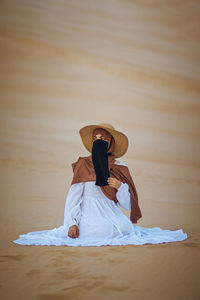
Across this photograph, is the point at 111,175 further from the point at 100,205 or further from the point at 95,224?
the point at 95,224

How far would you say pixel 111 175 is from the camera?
4.08 metres

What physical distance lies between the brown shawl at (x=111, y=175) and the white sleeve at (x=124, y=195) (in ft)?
0.24

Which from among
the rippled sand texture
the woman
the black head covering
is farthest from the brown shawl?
the rippled sand texture

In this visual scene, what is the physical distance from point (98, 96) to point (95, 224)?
11167mm

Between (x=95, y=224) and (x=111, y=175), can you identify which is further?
(x=111, y=175)

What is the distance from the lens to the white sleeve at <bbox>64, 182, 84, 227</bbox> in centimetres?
389

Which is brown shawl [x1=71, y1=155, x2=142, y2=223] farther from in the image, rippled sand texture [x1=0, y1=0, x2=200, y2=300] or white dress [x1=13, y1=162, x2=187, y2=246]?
rippled sand texture [x1=0, y1=0, x2=200, y2=300]

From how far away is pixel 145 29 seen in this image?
1611 centimetres

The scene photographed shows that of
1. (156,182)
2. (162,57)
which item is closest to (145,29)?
(162,57)

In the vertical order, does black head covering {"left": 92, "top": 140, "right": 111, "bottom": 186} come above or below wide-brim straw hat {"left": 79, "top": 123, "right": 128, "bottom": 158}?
below

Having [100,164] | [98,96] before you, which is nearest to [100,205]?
[100,164]

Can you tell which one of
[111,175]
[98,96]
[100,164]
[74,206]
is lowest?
[74,206]

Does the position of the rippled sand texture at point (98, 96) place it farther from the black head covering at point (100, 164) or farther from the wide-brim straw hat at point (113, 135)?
the black head covering at point (100, 164)

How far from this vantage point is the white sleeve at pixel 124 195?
394 centimetres
